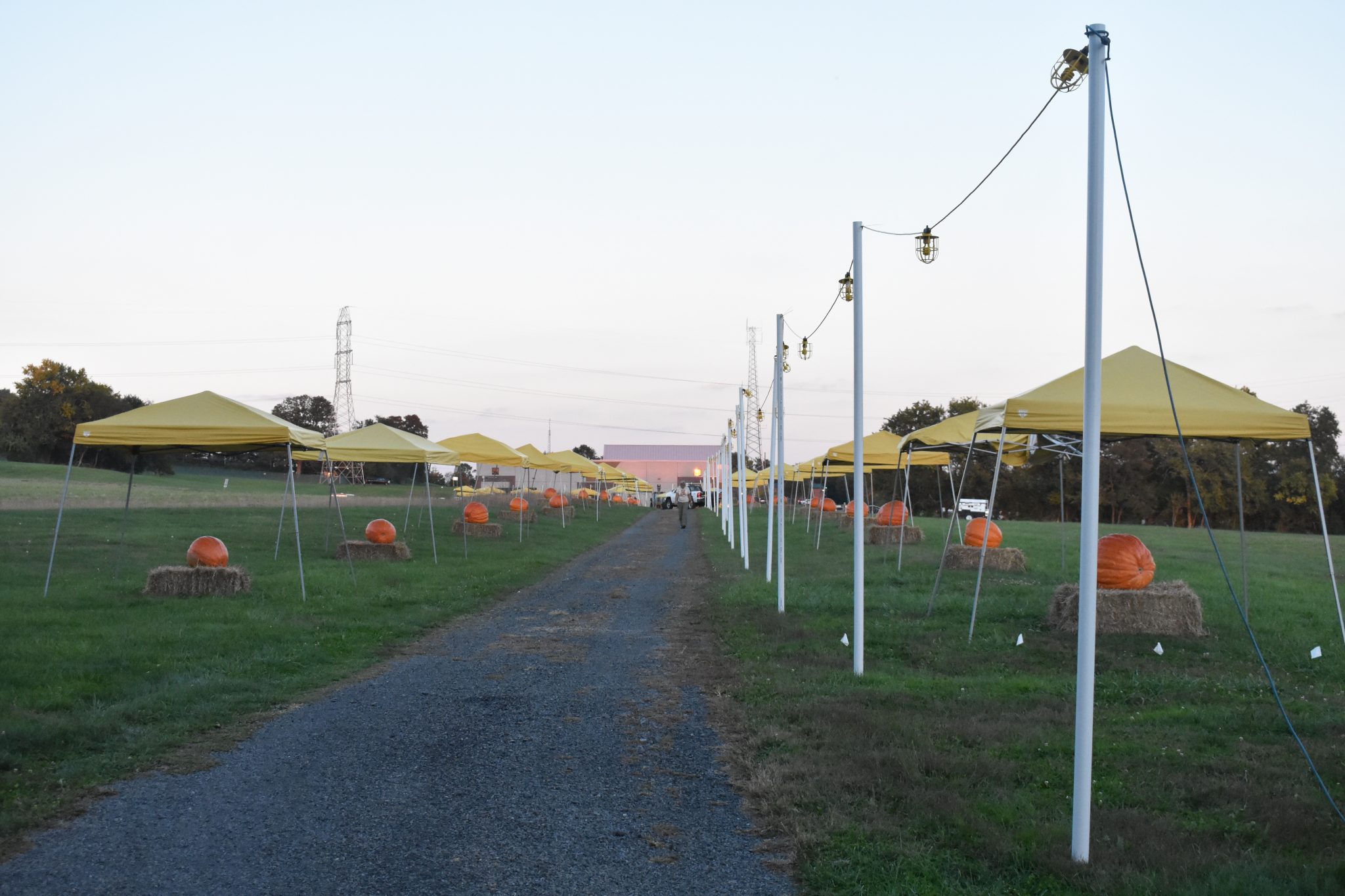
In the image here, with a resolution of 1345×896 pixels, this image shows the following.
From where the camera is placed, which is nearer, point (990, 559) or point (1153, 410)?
point (1153, 410)

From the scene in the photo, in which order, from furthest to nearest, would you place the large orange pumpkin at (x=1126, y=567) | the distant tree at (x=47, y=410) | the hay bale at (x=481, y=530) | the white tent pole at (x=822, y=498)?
the distant tree at (x=47, y=410), the hay bale at (x=481, y=530), the white tent pole at (x=822, y=498), the large orange pumpkin at (x=1126, y=567)

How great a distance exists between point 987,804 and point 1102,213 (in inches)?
130

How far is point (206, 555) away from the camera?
1524 cm

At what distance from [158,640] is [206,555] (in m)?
4.87

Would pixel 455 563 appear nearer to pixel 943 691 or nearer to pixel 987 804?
pixel 943 691

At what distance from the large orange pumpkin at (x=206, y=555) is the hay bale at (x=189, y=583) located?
55 centimetres

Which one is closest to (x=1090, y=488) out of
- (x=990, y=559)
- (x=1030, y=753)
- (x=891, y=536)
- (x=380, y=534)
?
(x=1030, y=753)

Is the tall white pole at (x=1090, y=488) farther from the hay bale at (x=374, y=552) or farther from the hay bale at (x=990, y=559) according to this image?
the hay bale at (x=374, y=552)

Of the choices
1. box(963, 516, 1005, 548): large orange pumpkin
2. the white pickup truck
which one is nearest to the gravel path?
box(963, 516, 1005, 548): large orange pumpkin

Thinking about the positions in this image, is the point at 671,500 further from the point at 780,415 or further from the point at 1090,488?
the point at 1090,488

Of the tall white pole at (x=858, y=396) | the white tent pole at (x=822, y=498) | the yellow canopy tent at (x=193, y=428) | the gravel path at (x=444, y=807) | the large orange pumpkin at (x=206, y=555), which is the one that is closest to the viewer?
the gravel path at (x=444, y=807)

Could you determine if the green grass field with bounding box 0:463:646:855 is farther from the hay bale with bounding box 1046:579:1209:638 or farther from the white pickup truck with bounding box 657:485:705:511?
the white pickup truck with bounding box 657:485:705:511

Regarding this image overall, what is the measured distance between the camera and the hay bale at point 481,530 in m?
30.8

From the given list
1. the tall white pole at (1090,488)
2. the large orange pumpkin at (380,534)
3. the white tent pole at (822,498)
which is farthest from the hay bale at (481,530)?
the tall white pole at (1090,488)
